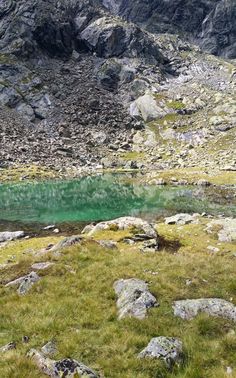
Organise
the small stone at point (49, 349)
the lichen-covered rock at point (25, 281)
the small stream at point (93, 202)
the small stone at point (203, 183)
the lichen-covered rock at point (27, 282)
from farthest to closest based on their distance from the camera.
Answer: the small stone at point (203, 183), the small stream at point (93, 202), the lichen-covered rock at point (25, 281), the lichen-covered rock at point (27, 282), the small stone at point (49, 349)

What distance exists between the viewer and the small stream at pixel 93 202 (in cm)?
5556

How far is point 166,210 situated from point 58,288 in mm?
45362

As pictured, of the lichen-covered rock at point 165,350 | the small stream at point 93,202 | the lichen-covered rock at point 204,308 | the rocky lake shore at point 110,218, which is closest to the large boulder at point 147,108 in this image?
the rocky lake shore at point 110,218

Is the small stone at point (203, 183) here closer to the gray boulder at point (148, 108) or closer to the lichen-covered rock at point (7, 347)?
the lichen-covered rock at point (7, 347)

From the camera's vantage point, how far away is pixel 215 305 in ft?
46.3

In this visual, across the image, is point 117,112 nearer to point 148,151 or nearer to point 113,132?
point 113,132

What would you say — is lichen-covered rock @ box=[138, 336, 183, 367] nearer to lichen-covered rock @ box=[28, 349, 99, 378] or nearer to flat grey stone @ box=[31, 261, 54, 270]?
lichen-covered rock @ box=[28, 349, 99, 378]

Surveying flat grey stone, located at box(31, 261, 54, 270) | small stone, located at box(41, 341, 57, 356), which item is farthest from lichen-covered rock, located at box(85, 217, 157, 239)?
small stone, located at box(41, 341, 57, 356)

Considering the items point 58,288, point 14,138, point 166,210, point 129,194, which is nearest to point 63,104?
point 14,138

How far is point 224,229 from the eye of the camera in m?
36.2

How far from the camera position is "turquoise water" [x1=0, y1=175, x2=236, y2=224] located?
2298 inches

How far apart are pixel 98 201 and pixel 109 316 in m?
59.3

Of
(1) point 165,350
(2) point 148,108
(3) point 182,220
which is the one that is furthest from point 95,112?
(1) point 165,350

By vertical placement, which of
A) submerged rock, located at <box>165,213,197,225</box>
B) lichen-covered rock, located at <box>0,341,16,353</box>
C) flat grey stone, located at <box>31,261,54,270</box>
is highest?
lichen-covered rock, located at <box>0,341,16,353</box>
